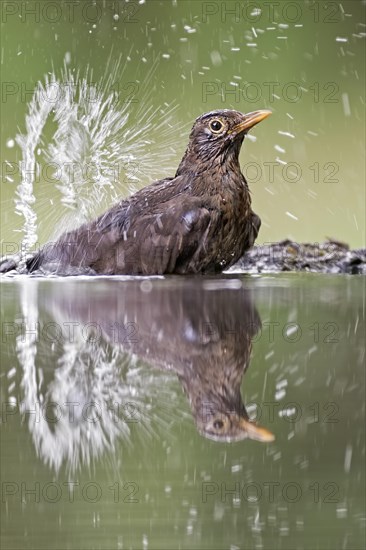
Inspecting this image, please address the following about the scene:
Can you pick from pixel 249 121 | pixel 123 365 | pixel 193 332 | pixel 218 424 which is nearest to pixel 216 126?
Result: pixel 249 121

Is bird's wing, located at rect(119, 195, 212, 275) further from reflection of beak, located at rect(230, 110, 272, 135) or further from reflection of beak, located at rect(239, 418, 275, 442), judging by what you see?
reflection of beak, located at rect(239, 418, 275, 442)

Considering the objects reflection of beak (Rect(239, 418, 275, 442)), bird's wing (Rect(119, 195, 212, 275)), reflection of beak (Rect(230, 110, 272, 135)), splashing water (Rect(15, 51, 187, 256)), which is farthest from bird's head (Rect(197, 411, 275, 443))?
splashing water (Rect(15, 51, 187, 256))

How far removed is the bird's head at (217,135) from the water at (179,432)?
231 centimetres

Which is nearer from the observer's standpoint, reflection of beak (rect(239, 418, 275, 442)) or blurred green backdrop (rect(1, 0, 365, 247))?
reflection of beak (rect(239, 418, 275, 442))

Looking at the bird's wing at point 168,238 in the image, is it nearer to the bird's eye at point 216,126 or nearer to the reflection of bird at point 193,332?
the bird's eye at point 216,126

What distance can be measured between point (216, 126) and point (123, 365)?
3.13 m

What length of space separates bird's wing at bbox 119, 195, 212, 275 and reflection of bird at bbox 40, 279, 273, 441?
69 cm

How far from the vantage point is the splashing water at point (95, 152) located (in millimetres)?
5227

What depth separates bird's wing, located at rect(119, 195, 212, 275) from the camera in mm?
4570

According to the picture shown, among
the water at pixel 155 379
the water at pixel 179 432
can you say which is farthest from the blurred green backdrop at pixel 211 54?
the water at pixel 179 432

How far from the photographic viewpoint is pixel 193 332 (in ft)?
7.76

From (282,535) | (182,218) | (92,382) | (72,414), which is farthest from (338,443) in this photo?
(182,218)

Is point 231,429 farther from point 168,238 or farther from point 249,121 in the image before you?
point 249,121

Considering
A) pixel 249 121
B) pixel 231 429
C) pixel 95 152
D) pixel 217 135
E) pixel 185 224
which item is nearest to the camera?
pixel 231 429
